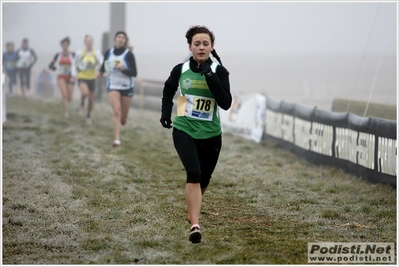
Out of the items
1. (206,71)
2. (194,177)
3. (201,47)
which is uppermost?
(201,47)

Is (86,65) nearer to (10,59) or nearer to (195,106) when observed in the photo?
(195,106)

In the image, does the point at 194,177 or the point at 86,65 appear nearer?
the point at 194,177

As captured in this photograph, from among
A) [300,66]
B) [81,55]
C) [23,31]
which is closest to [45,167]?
[81,55]

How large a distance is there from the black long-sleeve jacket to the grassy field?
1.15m

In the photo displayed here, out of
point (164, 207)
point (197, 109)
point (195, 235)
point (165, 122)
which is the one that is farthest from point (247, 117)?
point (195, 235)

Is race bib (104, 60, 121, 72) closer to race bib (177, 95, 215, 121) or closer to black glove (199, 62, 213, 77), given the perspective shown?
race bib (177, 95, 215, 121)

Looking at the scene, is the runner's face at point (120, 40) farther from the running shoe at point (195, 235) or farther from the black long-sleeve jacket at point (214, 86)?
the running shoe at point (195, 235)

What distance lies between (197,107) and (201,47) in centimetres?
51

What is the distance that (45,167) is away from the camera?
913 centimetres

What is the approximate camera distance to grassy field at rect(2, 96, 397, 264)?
5113 millimetres

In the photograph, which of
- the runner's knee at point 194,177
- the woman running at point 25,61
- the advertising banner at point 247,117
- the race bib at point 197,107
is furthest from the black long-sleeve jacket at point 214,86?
the woman running at point 25,61

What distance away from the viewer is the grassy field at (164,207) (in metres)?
5.11

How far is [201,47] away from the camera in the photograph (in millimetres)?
5438

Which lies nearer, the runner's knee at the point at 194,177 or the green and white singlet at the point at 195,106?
the runner's knee at the point at 194,177
